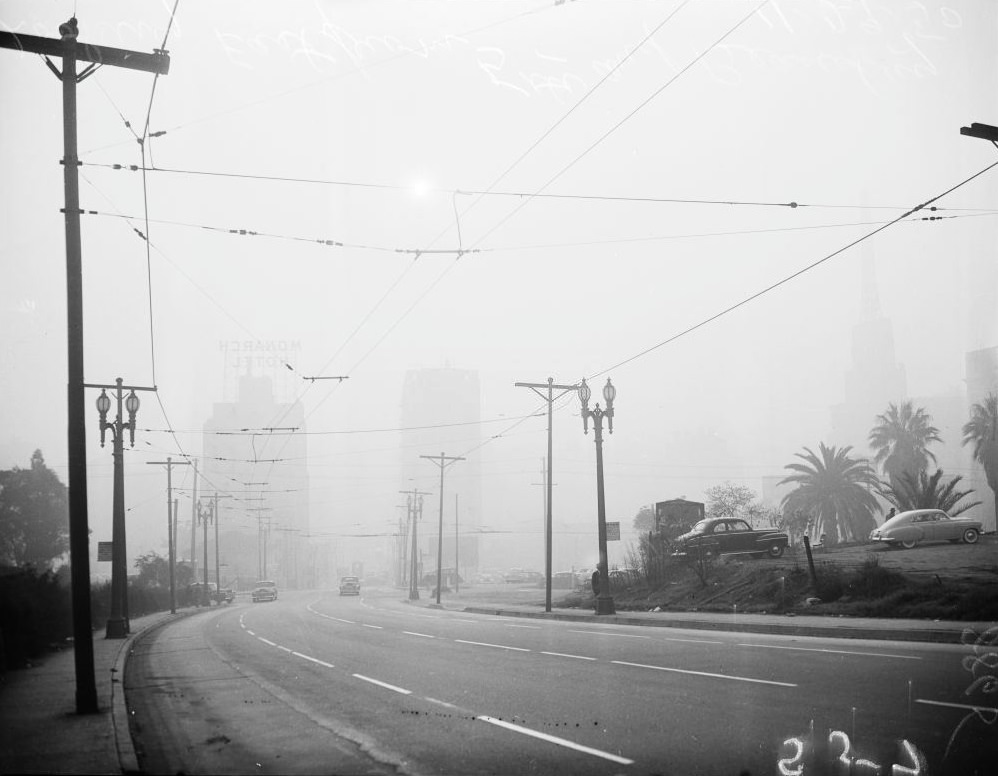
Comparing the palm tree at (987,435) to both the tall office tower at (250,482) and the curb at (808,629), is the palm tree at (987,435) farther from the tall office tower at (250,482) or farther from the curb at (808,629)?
the tall office tower at (250,482)

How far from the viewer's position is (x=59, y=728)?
1016 cm

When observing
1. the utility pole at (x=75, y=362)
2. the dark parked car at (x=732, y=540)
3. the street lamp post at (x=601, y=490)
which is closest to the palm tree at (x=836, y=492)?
the dark parked car at (x=732, y=540)

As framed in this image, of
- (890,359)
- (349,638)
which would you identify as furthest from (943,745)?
(890,359)

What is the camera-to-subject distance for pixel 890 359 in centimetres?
10919

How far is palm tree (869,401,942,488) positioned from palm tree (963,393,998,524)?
299 inches

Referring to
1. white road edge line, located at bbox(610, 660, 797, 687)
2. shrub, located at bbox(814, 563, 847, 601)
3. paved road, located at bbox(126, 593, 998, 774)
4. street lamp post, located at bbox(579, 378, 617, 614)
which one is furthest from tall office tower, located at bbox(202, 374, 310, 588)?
white road edge line, located at bbox(610, 660, 797, 687)

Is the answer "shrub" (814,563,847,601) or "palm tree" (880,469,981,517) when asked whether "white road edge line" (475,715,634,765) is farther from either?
"palm tree" (880,469,981,517)

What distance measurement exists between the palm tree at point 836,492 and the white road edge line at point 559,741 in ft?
164

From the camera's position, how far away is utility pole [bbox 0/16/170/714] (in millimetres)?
11320

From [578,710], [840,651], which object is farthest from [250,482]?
[578,710]

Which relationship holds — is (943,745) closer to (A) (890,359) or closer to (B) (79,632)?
(B) (79,632)

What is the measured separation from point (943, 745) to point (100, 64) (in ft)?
41.9

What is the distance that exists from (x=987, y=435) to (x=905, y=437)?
34.5 feet

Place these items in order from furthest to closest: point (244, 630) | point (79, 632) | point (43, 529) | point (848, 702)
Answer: point (43, 529)
point (244, 630)
point (79, 632)
point (848, 702)
